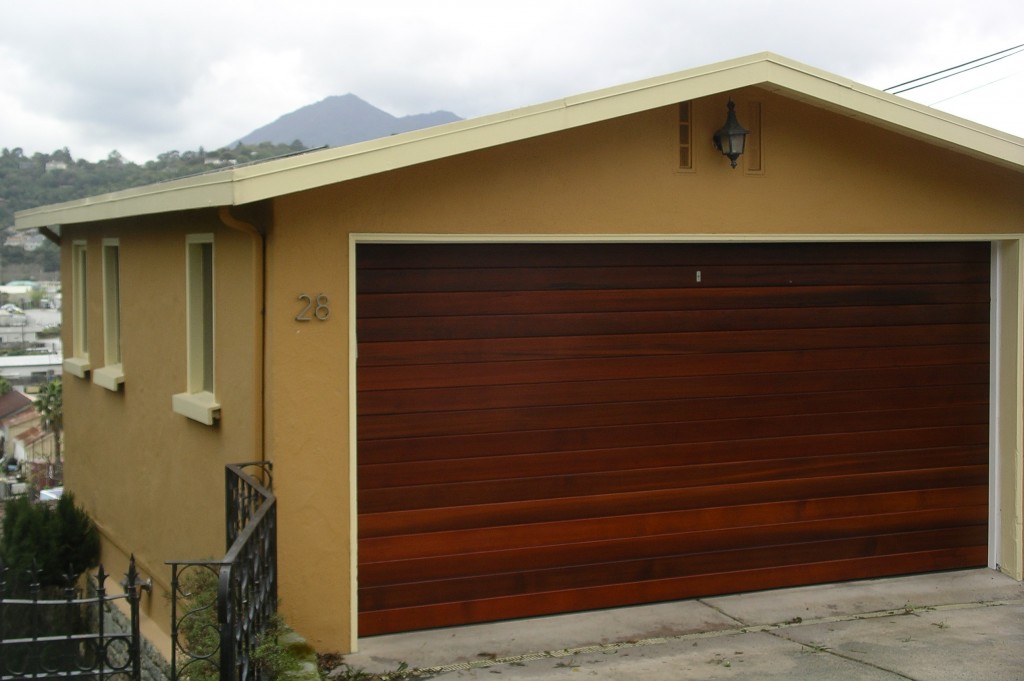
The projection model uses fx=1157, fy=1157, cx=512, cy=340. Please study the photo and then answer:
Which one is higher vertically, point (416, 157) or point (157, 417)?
point (416, 157)

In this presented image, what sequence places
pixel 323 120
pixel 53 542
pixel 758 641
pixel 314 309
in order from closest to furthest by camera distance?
pixel 314 309
pixel 758 641
pixel 53 542
pixel 323 120

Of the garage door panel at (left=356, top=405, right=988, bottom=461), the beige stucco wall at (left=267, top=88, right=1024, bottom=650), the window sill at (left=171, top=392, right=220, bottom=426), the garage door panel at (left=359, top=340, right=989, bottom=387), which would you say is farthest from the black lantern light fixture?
the window sill at (left=171, top=392, right=220, bottom=426)

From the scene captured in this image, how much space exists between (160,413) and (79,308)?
4367 millimetres

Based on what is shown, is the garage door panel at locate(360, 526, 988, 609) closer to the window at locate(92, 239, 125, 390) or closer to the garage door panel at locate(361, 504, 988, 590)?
the garage door panel at locate(361, 504, 988, 590)

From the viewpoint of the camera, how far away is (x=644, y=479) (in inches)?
310

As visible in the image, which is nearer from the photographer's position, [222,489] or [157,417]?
[222,489]

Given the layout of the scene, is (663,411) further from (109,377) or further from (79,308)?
(79,308)

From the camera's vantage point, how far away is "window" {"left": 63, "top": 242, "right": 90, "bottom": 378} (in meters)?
12.8

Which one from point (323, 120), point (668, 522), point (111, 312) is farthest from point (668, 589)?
point (323, 120)

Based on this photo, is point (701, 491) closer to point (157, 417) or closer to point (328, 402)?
point (328, 402)

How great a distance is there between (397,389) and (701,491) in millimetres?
2308

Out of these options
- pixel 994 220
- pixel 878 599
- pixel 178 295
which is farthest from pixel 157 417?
pixel 994 220

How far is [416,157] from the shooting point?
21.4ft

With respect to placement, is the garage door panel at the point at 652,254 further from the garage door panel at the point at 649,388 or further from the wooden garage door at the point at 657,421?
the garage door panel at the point at 649,388
